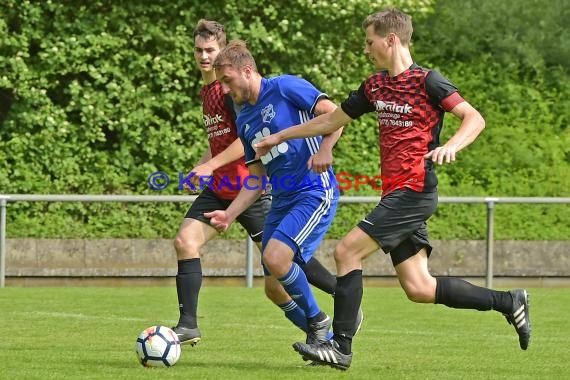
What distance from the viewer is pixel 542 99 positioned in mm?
20703

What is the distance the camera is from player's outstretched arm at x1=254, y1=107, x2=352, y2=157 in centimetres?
780

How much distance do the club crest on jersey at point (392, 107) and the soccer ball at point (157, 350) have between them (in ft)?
5.98

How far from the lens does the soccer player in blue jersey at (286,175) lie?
8.00 meters

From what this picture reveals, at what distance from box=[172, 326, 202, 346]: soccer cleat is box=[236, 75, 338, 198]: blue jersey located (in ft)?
3.57

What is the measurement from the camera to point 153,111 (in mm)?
18797

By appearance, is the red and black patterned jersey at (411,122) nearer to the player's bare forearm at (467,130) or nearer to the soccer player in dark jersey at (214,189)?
the player's bare forearm at (467,130)

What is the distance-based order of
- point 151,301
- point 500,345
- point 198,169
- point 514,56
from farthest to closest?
point 514,56 → point 151,301 → point 500,345 → point 198,169

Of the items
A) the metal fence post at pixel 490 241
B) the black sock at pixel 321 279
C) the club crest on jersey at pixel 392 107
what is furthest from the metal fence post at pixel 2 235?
the club crest on jersey at pixel 392 107

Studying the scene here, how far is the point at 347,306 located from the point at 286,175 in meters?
1.02

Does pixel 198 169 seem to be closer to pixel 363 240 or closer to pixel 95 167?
pixel 363 240

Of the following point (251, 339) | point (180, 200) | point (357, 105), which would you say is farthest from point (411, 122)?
Result: point (180, 200)

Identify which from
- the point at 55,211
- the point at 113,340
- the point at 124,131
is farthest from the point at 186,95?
the point at 113,340

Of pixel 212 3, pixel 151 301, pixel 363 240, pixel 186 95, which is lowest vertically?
pixel 151 301

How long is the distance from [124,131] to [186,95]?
1109 millimetres
